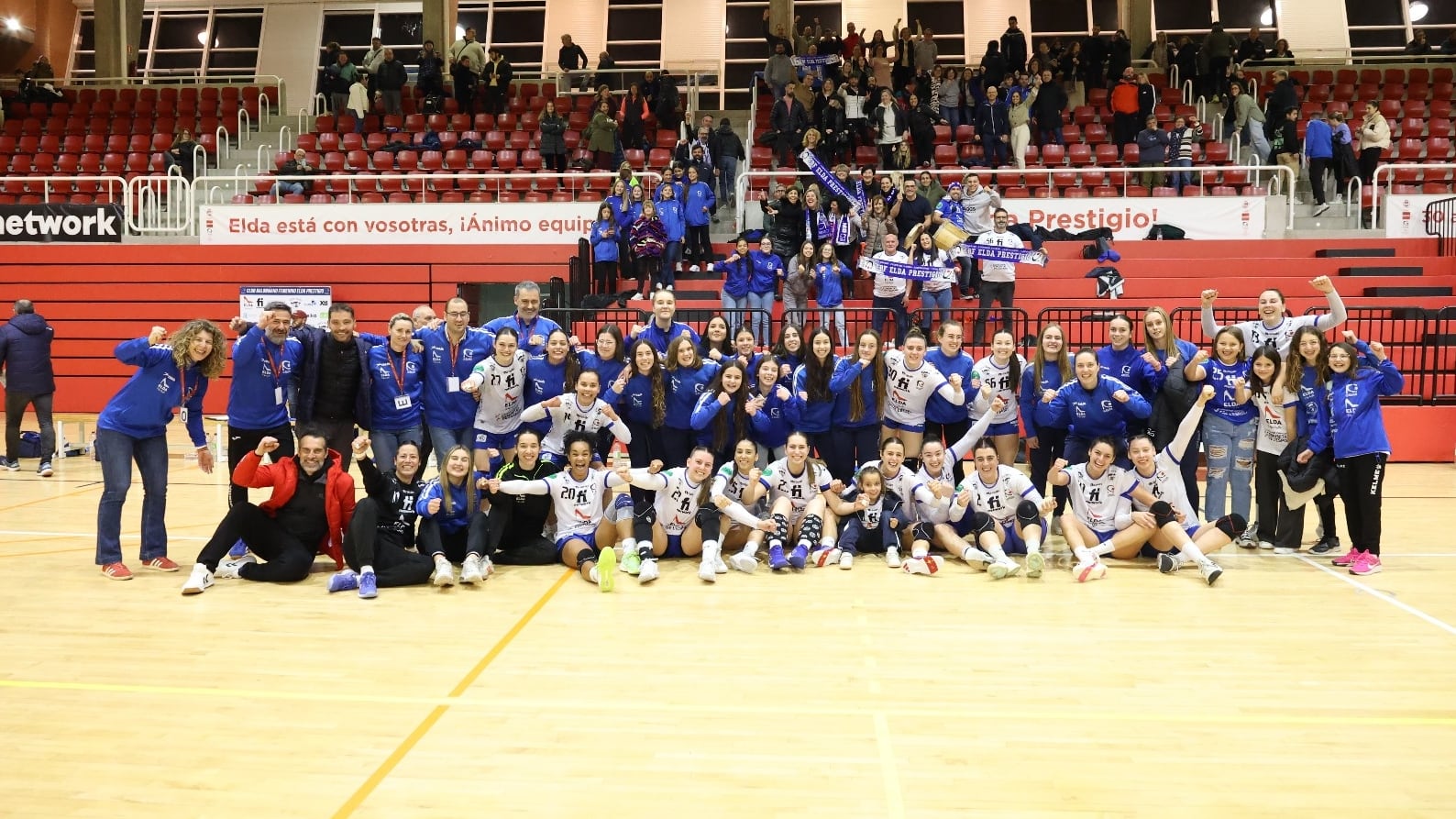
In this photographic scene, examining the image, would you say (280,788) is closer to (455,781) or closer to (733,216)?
(455,781)

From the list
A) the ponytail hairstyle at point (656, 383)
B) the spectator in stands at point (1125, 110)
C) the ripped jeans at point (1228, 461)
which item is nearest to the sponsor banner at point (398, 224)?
the spectator in stands at point (1125, 110)

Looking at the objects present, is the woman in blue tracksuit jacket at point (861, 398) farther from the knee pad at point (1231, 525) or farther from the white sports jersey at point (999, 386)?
the knee pad at point (1231, 525)

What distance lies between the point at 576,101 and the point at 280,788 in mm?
19187

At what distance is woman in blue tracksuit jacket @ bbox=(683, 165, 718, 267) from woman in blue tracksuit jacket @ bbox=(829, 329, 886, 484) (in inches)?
296

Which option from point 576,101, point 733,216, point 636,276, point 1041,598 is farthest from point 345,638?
point 576,101

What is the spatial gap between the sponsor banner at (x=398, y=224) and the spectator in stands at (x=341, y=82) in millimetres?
4276

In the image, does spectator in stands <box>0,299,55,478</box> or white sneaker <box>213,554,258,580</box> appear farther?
spectator in stands <box>0,299,55,478</box>

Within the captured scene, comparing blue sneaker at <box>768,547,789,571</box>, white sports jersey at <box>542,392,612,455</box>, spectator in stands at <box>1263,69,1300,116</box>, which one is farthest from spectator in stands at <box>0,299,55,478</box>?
spectator in stands at <box>1263,69,1300,116</box>

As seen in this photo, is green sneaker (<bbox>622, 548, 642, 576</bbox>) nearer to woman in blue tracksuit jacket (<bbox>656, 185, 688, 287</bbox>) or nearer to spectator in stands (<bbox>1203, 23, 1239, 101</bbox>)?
woman in blue tracksuit jacket (<bbox>656, 185, 688, 287</bbox>)

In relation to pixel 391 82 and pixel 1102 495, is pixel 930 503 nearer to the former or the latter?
pixel 1102 495

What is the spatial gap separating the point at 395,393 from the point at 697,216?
8.55 m

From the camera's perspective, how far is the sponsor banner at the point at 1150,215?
16.7 meters

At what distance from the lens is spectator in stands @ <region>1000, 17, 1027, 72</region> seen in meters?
19.8

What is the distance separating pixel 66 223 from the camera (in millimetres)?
18328
